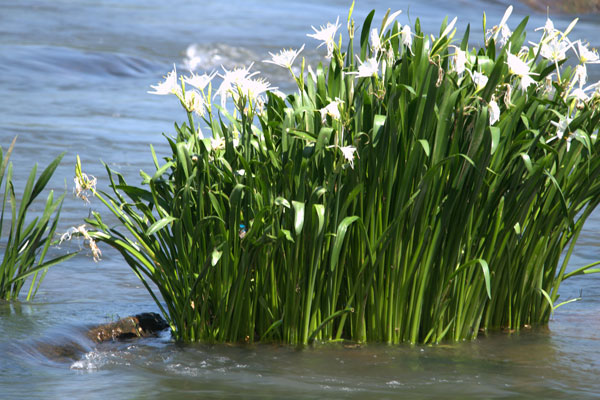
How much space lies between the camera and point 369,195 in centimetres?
292

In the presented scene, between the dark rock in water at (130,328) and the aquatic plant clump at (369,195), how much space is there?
1.02 feet

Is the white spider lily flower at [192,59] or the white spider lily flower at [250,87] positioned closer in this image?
the white spider lily flower at [250,87]

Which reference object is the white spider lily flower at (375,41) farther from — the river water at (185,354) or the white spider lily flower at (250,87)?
the white spider lily flower at (250,87)

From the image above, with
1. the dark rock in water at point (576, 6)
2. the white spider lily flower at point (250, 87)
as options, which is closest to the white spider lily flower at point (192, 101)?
the white spider lily flower at point (250, 87)

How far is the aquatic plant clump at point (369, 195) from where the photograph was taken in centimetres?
284

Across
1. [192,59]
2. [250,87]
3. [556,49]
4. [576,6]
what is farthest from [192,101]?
[576,6]

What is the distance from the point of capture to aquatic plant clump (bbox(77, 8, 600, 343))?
284cm

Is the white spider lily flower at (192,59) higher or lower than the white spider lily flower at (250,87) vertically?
higher

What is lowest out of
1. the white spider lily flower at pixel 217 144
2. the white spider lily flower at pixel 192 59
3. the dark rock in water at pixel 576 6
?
the white spider lily flower at pixel 217 144

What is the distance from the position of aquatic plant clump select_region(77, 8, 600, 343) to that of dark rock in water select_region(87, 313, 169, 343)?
31cm

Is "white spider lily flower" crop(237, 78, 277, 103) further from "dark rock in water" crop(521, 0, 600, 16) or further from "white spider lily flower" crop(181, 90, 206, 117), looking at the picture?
"dark rock in water" crop(521, 0, 600, 16)

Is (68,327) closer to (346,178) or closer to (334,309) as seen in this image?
(334,309)

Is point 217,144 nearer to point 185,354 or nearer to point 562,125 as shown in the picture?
point 185,354

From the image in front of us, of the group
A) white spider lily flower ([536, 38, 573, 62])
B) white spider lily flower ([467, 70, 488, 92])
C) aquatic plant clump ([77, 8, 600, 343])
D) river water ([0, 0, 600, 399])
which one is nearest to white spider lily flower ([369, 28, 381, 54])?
aquatic plant clump ([77, 8, 600, 343])
